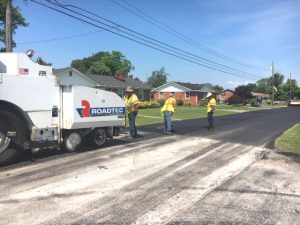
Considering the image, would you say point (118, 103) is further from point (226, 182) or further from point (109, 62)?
point (109, 62)

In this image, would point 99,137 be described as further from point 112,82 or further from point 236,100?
point 236,100

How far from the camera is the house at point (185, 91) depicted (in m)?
64.4

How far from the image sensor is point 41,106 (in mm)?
8898

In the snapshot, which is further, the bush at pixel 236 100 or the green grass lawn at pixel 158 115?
the bush at pixel 236 100

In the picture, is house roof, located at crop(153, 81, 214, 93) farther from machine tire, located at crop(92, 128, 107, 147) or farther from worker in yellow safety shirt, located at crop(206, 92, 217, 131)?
machine tire, located at crop(92, 128, 107, 147)

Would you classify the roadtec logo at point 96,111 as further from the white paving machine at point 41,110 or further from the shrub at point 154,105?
the shrub at point 154,105

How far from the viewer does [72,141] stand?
390 inches

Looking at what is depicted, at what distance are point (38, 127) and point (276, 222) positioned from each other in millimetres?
5702

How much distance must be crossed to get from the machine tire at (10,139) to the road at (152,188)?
1.00 ft

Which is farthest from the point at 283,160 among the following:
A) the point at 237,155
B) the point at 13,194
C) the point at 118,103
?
the point at 13,194

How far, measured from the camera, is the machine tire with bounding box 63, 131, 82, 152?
978 cm

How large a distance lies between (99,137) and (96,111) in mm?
867

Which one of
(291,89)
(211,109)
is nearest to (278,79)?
(291,89)

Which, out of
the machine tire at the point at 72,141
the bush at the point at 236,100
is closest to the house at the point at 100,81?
the bush at the point at 236,100
